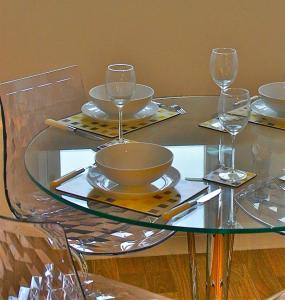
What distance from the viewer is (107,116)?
6.63 feet

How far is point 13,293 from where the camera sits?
1379 millimetres

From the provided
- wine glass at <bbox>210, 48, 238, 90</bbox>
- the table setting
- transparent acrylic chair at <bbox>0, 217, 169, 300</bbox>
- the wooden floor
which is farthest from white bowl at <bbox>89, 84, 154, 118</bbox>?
the wooden floor

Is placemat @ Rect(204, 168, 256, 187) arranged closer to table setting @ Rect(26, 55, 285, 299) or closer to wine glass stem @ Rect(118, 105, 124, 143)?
table setting @ Rect(26, 55, 285, 299)

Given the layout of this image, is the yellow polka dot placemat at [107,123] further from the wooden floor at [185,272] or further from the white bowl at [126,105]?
the wooden floor at [185,272]

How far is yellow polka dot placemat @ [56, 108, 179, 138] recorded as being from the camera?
1.94 meters

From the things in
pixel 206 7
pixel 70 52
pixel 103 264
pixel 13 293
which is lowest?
Result: pixel 103 264

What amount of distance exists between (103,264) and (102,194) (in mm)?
1206

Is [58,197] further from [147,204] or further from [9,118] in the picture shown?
[9,118]

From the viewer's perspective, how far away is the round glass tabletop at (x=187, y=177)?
145 cm

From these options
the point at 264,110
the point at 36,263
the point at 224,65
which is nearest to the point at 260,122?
the point at 264,110

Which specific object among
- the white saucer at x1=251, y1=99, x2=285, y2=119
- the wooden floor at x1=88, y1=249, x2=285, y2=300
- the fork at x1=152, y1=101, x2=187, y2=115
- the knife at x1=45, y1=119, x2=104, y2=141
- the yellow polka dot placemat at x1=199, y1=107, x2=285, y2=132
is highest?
the white saucer at x1=251, y1=99, x2=285, y2=119

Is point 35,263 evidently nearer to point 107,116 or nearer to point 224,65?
point 107,116

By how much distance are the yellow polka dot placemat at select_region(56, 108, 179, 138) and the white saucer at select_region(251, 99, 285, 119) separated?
0.24 meters

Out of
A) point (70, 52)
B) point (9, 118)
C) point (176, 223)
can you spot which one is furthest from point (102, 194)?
point (70, 52)
